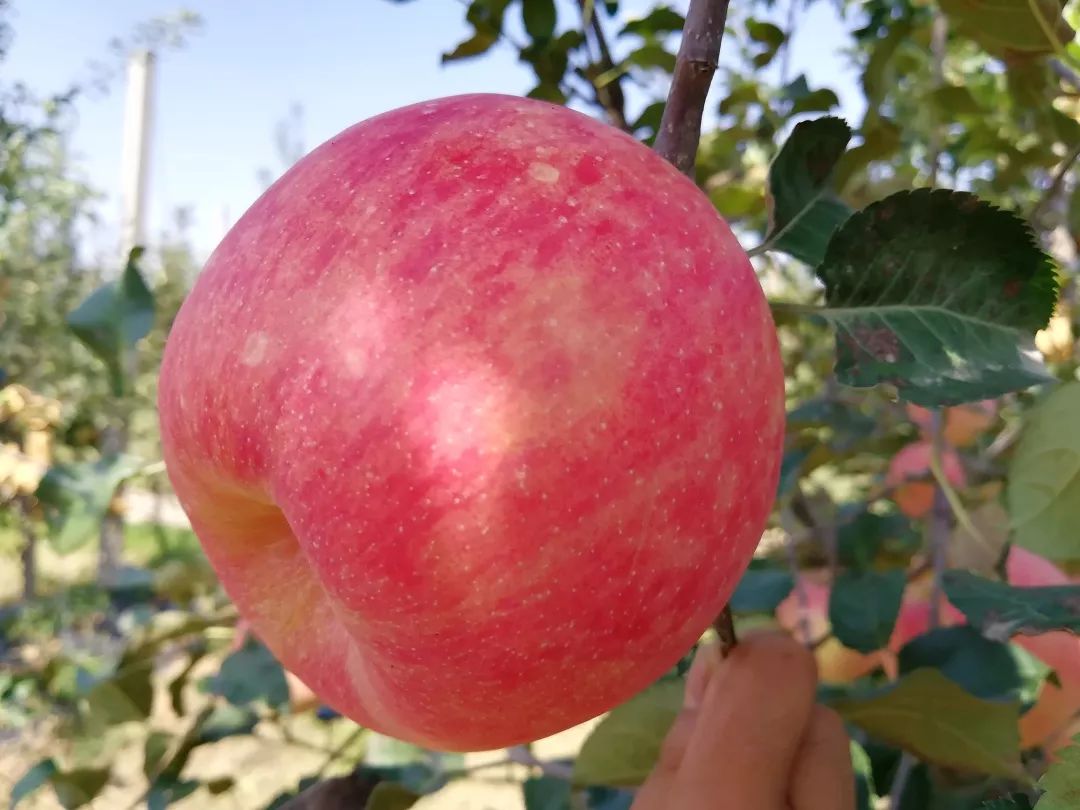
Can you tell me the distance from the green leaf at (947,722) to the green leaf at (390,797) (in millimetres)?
370

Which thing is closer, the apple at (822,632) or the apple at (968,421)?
the apple at (822,632)

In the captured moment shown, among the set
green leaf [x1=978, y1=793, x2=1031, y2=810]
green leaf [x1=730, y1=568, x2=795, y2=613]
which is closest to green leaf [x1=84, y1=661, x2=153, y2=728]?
green leaf [x1=730, y1=568, x2=795, y2=613]

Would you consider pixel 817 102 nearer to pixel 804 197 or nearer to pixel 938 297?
pixel 804 197

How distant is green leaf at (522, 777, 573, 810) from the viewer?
0.82 m

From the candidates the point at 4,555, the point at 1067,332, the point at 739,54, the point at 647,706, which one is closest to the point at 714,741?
the point at 647,706

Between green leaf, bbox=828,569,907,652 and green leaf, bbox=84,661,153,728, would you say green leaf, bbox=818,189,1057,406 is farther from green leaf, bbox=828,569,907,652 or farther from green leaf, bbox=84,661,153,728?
green leaf, bbox=84,661,153,728

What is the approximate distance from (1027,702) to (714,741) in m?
0.30

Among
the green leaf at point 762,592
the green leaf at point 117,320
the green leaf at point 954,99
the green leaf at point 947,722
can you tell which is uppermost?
the green leaf at point 954,99

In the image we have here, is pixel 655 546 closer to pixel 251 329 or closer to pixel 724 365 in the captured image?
pixel 724 365

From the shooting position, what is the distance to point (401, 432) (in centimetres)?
34

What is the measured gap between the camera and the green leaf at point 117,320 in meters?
0.88

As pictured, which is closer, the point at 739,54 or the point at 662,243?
the point at 662,243

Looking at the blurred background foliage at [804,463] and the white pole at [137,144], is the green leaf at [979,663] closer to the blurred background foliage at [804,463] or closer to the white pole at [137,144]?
the blurred background foliage at [804,463]

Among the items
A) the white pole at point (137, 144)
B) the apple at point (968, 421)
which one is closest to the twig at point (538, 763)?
the apple at point (968, 421)
